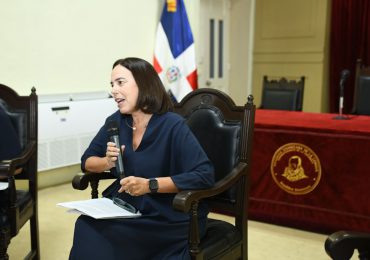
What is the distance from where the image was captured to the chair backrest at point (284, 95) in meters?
4.12

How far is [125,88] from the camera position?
1.55 m

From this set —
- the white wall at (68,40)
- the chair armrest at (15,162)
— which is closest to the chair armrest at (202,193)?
the chair armrest at (15,162)

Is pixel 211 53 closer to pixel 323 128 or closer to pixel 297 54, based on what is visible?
pixel 297 54

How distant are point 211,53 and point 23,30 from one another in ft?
9.08

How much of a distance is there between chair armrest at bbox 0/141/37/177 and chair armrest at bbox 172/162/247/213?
78 centimetres

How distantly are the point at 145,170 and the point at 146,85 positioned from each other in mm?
304

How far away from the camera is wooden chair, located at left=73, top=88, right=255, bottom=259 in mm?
1587

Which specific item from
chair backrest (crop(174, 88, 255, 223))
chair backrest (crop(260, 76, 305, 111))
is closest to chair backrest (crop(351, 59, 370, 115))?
chair backrest (crop(260, 76, 305, 111))

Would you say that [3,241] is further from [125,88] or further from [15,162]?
[125,88]

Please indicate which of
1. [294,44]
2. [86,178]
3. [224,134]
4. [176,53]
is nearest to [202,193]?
Answer: [224,134]

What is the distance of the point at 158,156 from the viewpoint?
5.08 ft

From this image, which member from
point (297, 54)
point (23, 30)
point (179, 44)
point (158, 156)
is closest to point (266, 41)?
point (297, 54)

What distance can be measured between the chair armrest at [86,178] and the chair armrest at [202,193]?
519mm

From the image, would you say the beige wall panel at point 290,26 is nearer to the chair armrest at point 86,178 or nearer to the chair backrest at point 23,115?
the chair backrest at point 23,115
